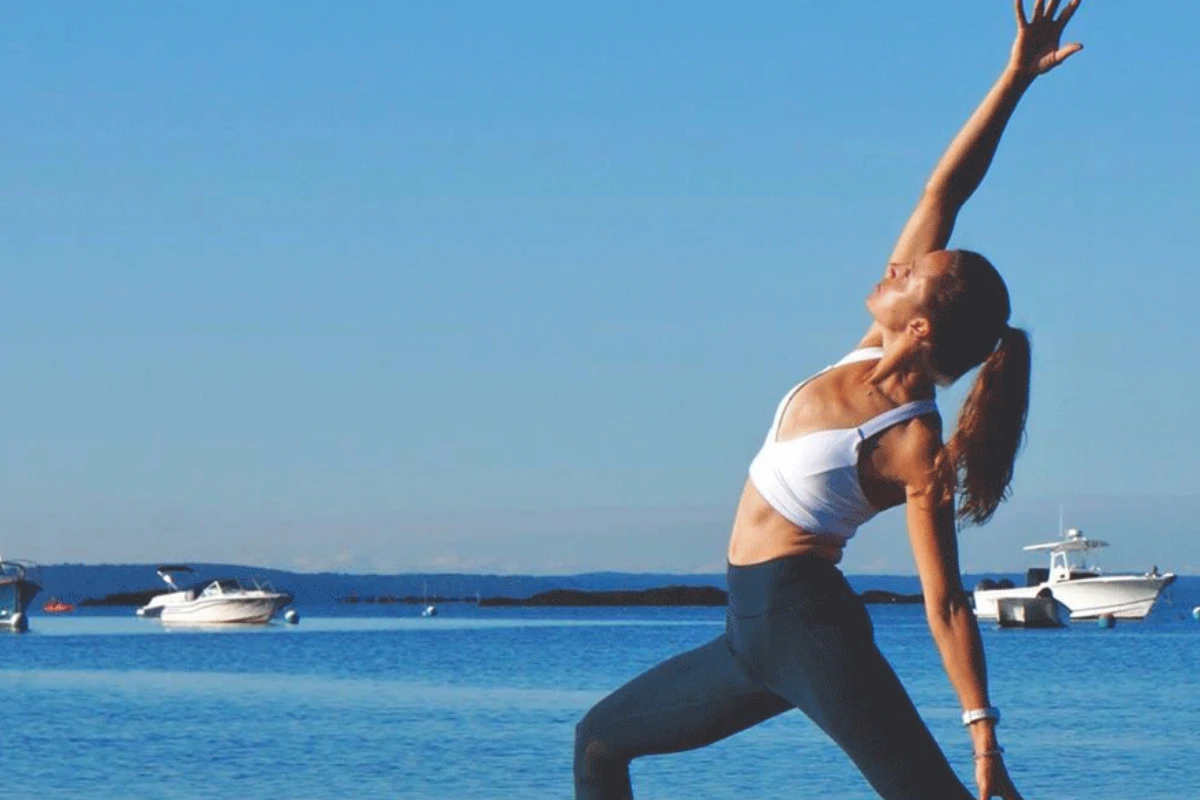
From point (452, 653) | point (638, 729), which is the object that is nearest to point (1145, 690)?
point (452, 653)

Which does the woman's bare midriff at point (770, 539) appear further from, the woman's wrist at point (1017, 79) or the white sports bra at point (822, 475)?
the woman's wrist at point (1017, 79)

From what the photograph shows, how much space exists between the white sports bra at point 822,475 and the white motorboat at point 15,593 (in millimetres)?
75792

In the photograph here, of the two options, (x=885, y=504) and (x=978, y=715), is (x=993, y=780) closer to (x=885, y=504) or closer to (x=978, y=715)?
(x=978, y=715)

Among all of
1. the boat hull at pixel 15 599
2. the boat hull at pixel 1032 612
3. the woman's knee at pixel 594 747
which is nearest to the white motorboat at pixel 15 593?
the boat hull at pixel 15 599

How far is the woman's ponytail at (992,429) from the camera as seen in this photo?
434cm

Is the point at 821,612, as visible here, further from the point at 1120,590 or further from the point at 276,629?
the point at 276,629

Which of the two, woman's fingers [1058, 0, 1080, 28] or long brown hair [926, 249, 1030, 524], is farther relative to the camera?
woman's fingers [1058, 0, 1080, 28]

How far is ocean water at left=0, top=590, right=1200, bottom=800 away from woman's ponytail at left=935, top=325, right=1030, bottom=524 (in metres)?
22.4

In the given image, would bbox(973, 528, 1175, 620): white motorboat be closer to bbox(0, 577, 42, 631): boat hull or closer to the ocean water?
the ocean water

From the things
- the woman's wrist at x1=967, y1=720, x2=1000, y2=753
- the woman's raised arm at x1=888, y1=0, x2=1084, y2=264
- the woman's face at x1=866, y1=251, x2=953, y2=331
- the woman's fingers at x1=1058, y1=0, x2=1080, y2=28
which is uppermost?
the woman's fingers at x1=1058, y1=0, x2=1080, y2=28

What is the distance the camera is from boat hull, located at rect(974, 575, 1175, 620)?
87.6 metres

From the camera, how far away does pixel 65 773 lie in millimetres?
31531

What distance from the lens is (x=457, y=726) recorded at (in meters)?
40.2

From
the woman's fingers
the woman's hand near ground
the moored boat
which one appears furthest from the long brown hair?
the moored boat
